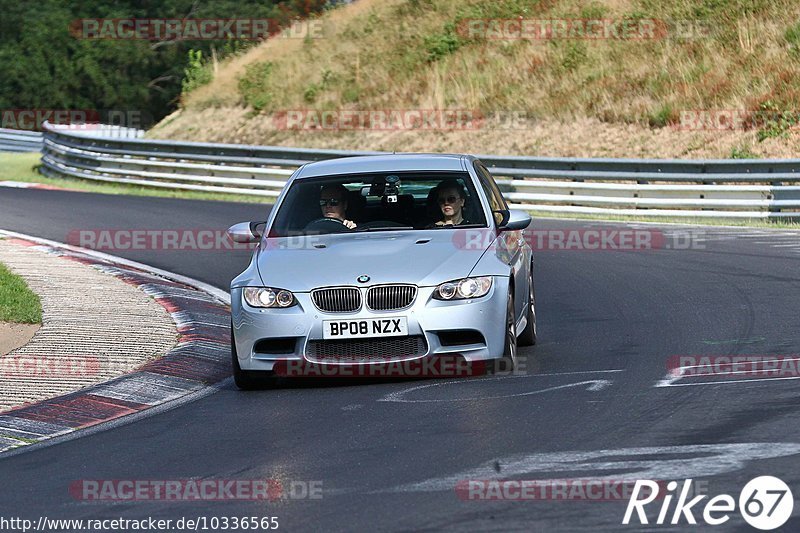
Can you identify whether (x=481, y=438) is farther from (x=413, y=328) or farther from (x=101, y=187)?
(x=101, y=187)

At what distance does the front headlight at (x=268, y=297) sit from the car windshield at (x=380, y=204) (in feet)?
3.55

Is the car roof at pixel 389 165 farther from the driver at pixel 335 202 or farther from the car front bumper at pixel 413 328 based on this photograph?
the car front bumper at pixel 413 328

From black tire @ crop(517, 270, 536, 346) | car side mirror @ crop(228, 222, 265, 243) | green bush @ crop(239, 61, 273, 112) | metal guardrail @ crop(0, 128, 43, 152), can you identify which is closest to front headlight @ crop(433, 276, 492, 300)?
black tire @ crop(517, 270, 536, 346)

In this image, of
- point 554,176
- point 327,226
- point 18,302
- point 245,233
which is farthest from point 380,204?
point 554,176

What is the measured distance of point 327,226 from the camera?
10.4 metres

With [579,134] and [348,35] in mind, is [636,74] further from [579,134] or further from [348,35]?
[348,35]

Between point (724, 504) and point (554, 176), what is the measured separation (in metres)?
18.7

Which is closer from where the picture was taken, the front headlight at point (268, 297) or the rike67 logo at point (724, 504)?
the rike67 logo at point (724, 504)

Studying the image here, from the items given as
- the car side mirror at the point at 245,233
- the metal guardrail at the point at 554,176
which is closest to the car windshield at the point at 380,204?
the car side mirror at the point at 245,233

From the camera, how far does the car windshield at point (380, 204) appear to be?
10.5 m

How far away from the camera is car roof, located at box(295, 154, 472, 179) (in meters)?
10.8

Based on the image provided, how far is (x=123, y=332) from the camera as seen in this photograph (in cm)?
1169

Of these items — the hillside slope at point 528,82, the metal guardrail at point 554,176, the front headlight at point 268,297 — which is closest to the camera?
the front headlight at point 268,297

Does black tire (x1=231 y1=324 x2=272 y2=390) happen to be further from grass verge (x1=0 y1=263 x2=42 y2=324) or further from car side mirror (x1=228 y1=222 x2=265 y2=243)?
grass verge (x1=0 y1=263 x2=42 y2=324)
